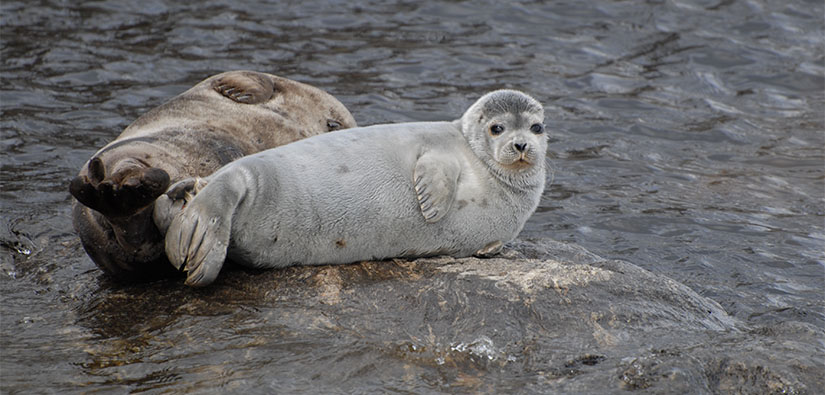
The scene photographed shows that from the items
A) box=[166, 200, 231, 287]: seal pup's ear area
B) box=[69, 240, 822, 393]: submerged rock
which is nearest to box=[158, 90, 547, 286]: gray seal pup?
box=[166, 200, 231, 287]: seal pup's ear area

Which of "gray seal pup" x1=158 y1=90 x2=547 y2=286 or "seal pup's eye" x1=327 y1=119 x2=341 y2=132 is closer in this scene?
"gray seal pup" x1=158 y1=90 x2=547 y2=286

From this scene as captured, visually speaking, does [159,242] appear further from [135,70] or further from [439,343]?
[135,70]

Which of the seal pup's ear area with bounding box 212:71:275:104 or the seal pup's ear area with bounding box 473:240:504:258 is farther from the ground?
the seal pup's ear area with bounding box 212:71:275:104

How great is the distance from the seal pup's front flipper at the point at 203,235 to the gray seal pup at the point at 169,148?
0.61ft

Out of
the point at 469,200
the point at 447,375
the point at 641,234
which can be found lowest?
the point at 641,234

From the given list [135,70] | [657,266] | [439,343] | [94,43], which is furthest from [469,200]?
[94,43]

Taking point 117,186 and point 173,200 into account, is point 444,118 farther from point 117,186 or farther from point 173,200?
point 117,186

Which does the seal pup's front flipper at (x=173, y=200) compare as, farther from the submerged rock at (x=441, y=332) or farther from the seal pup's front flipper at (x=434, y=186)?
the seal pup's front flipper at (x=434, y=186)

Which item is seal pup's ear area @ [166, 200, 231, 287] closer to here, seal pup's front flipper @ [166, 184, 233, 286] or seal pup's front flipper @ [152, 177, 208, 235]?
seal pup's front flipper @ [166, 184, 233, 286]

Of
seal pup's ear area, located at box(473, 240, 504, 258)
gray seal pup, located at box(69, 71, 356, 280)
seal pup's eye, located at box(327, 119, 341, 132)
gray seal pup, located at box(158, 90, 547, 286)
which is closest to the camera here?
gray seal pup, located at box(69, 71, 356, 280)

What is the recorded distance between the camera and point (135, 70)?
10.4 meters

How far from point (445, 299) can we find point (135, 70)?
6.82m


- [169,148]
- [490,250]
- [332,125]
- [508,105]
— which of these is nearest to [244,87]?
[332,125]

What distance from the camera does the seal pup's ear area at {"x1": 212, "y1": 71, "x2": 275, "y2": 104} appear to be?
6727 millimetres
